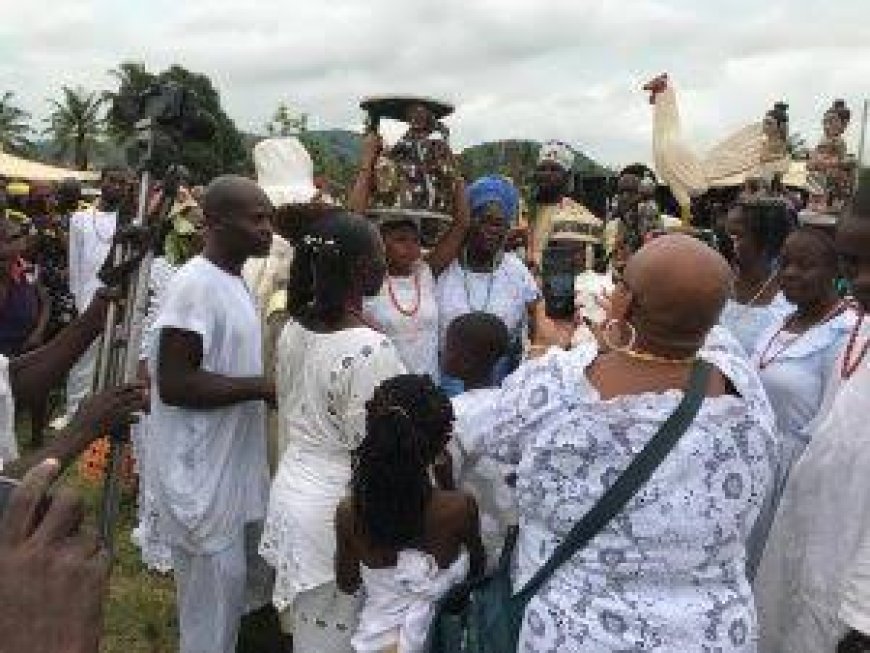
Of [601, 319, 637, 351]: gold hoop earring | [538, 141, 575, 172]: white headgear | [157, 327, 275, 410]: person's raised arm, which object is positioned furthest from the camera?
[538, 141, 575, 172]: white headgear

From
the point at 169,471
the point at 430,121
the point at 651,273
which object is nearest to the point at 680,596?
the point at 651,273

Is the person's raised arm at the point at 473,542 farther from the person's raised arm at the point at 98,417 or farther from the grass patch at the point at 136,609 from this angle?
the grass patch at the point at 136,609

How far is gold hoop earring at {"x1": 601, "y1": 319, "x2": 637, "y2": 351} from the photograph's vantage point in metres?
2.84

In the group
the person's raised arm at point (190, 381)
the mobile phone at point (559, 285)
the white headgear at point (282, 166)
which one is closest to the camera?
the person's raised arm at point (190, 381)

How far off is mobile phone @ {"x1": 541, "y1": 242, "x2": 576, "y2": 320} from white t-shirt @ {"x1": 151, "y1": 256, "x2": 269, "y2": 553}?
1180 mm

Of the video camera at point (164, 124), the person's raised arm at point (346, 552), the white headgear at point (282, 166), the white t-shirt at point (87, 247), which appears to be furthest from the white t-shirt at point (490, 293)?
the white t-shirt at point (87, 247)

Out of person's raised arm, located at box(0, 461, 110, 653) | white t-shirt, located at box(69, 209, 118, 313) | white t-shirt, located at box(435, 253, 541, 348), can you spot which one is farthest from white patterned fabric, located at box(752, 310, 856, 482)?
white t-shirt, located at box(69, 209, 118, 313)

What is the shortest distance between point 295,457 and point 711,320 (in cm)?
171

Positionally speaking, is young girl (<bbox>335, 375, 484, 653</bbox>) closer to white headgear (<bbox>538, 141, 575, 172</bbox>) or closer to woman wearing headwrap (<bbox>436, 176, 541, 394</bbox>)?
woman wearing headwrap (<bbox>436, 176, 541, 394</bbox>)

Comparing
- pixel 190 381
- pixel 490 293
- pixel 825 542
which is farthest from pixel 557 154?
pixel 825 542

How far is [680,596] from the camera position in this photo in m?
2.86

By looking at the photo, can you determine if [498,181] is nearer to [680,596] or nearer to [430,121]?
[430,121]

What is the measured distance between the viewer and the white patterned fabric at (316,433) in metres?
3.76

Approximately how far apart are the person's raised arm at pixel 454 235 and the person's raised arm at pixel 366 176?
1.22 ft
